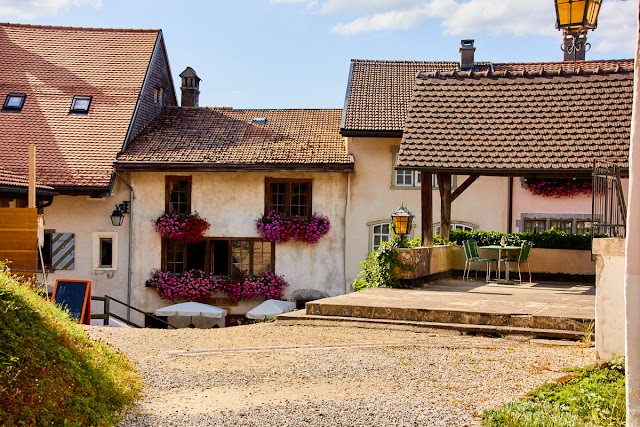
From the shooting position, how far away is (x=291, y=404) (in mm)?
7422

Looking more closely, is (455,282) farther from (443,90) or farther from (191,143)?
(191,143)

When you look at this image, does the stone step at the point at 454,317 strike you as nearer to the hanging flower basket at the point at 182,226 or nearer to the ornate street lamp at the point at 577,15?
the ornate street lamp at the point at 577,15

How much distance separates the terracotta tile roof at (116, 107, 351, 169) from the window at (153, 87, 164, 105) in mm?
407

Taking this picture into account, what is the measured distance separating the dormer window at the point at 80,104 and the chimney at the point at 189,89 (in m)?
4.39

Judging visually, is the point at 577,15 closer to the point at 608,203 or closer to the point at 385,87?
the point at 608,203

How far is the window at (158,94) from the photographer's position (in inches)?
1198

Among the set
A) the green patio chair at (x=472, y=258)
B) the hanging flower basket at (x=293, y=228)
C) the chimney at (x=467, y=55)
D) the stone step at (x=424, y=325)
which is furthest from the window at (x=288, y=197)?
the stone step at (x=424, y=325)

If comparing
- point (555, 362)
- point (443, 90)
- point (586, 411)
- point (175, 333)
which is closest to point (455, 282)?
point (443, 90)

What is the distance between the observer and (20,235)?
1720cm

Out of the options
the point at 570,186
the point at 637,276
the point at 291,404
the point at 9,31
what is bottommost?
the point at 291,404

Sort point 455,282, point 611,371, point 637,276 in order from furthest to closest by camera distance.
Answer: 1. point 455,282
2. point 611,371
3. point 637,276

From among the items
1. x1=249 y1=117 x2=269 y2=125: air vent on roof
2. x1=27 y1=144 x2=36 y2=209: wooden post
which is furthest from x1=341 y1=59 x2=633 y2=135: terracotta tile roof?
x1=27 y1=144 x2=36 y2=209: wooden post

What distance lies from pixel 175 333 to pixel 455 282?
23.1ft

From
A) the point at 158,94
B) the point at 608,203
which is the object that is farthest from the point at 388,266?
the point at 158,94
